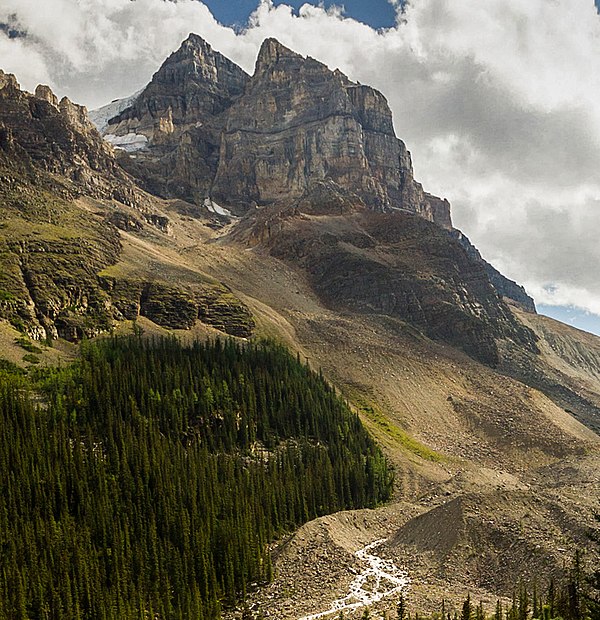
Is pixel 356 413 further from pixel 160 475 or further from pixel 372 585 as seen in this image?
pixel 372 585

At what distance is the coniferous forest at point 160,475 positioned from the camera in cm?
6925

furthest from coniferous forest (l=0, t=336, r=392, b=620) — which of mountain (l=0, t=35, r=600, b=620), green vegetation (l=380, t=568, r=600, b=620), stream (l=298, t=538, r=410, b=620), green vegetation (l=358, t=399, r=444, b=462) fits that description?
green vegetation (l=380, t=568, r=600, b=620)

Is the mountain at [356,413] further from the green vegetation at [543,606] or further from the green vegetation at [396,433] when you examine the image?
the green vegetation at [543,606]

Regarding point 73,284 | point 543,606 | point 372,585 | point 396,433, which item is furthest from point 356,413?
point 543,606

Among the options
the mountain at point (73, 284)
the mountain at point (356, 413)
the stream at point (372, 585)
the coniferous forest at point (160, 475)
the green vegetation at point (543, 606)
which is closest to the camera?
the green vegetation at point (543, 606)

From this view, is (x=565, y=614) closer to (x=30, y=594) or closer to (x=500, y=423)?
(x=30, y=594)

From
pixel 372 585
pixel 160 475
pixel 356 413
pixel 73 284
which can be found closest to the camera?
pixel 372 585

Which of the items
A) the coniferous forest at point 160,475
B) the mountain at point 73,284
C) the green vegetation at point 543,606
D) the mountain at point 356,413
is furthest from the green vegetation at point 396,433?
the green vegetation at point 543,606

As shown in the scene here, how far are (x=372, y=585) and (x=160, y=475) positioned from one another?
32.0 metres

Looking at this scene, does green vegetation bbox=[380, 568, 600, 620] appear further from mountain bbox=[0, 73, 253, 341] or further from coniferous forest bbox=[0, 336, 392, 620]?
mountain bbox=[0, 73, 253, 341]

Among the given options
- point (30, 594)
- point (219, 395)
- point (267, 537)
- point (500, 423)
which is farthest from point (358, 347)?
point (30, 594)

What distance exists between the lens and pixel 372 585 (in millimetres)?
69000

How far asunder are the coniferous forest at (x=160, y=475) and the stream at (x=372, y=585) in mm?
11491

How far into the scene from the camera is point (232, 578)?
73.4 m
